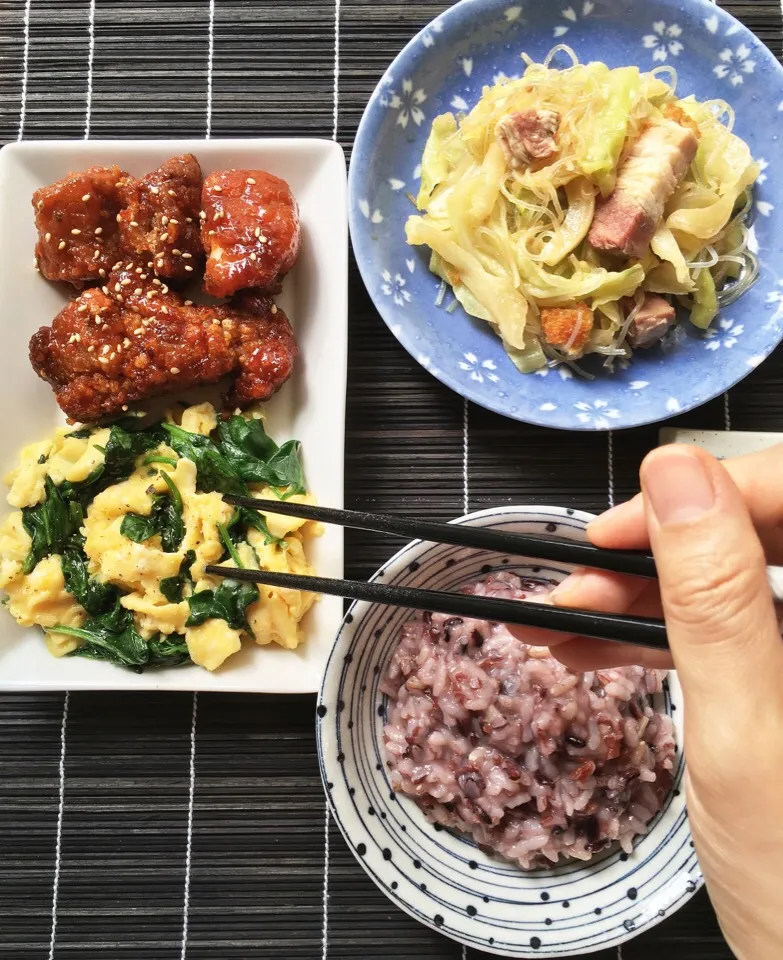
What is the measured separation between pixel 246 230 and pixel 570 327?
1031 mm

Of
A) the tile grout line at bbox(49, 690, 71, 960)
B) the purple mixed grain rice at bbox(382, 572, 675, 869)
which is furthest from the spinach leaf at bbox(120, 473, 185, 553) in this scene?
the purple mixed grain rice at bbox(382, 572, 675, 869)

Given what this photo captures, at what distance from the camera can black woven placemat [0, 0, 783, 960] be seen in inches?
96.1

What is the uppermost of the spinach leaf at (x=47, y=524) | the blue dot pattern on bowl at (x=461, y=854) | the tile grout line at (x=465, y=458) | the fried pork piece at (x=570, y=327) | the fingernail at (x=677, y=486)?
the fingernail at (x=677, y=486)

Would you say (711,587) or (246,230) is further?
(246,230)

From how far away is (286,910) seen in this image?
2438mm

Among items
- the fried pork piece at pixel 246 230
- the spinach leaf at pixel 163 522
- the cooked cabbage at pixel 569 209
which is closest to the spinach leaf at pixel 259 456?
the spinach leaf at pixel 163 522

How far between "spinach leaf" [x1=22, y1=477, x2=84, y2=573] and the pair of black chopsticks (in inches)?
35.6

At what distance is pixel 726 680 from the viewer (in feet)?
4.25

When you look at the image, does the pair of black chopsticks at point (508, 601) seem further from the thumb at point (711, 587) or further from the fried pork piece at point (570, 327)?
the fried pork piece at point (570, 327)

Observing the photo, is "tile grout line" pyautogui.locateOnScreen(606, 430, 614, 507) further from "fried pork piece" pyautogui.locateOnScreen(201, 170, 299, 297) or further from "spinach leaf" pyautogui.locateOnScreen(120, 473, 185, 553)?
"spinach leaf" pyautogui.locateOnScreen(120, 473, 185, 553)

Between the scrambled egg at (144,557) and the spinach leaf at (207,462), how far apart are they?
3 cm

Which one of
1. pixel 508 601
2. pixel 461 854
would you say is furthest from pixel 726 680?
pixel 461 854

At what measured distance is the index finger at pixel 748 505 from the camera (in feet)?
5.67

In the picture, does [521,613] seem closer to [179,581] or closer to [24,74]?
[179,581]
